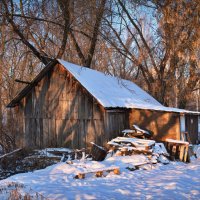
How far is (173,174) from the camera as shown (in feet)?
36.0

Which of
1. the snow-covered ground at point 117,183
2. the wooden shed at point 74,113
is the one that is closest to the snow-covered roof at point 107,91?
the wooden shed at point 74,113

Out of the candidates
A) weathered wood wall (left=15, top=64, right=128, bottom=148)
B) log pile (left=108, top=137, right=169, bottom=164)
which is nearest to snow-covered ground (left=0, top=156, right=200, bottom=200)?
log pile (left=108, top=137, right=169, bottom=164)

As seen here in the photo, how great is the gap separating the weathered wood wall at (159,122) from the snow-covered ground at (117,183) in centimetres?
455

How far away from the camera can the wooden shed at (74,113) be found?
1688 cm

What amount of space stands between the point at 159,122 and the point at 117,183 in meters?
8.88

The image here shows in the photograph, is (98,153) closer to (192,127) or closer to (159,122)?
(159,122)

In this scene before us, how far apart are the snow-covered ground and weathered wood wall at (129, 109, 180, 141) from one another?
14.9 feet

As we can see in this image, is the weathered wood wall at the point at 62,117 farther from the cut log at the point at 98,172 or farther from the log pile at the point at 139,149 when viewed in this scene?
the cut log at the point at 98,172

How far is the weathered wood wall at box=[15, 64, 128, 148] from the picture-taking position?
55.5 feet

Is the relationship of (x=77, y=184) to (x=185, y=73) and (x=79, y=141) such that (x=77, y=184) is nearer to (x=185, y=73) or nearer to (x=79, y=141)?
(x=79, y=141)

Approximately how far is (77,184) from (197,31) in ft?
18.3

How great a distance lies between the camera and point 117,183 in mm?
9438

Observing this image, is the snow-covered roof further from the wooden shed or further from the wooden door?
the wooden door

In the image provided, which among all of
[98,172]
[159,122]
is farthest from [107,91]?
[98,172]
